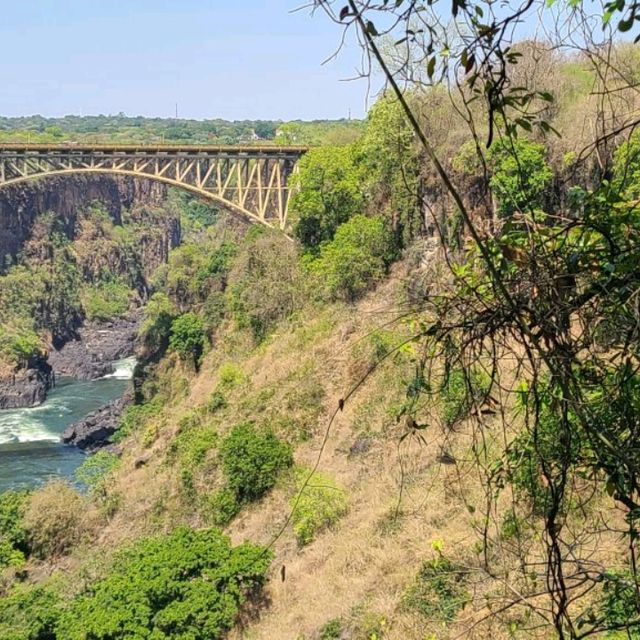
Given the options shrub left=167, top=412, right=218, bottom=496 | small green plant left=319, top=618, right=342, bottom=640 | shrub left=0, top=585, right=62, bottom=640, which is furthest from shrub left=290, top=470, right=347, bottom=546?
shrub left=167, top=412, right=218, bottom=496

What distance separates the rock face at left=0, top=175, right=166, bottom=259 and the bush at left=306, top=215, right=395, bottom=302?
36811 mm

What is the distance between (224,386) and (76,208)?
46951mm

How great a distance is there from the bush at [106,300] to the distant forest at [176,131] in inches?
454

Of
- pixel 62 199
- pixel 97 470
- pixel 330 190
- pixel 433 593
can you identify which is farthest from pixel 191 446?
pixel 62 199

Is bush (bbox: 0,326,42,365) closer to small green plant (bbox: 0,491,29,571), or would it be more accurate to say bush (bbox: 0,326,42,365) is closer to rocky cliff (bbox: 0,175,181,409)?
rocky cliff (bbox: 0,175,181,409)

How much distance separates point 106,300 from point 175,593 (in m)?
52.0

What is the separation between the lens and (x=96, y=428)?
1270 inches

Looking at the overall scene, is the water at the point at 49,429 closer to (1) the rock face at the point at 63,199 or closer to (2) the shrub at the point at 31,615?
(1) the rock face at the point at 63,199

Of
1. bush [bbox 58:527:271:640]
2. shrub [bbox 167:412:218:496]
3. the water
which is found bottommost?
the water

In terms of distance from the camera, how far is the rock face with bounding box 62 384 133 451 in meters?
31.6

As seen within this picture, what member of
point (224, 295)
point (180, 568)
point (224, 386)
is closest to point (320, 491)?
point (180, 568)

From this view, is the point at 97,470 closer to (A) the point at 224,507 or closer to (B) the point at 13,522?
(B) the point at 13,522

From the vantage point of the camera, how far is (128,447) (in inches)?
946

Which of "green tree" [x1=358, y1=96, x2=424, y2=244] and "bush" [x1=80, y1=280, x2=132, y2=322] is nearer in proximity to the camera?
"green tree" [x1=358, y1=96, x2=424, y2=244]
